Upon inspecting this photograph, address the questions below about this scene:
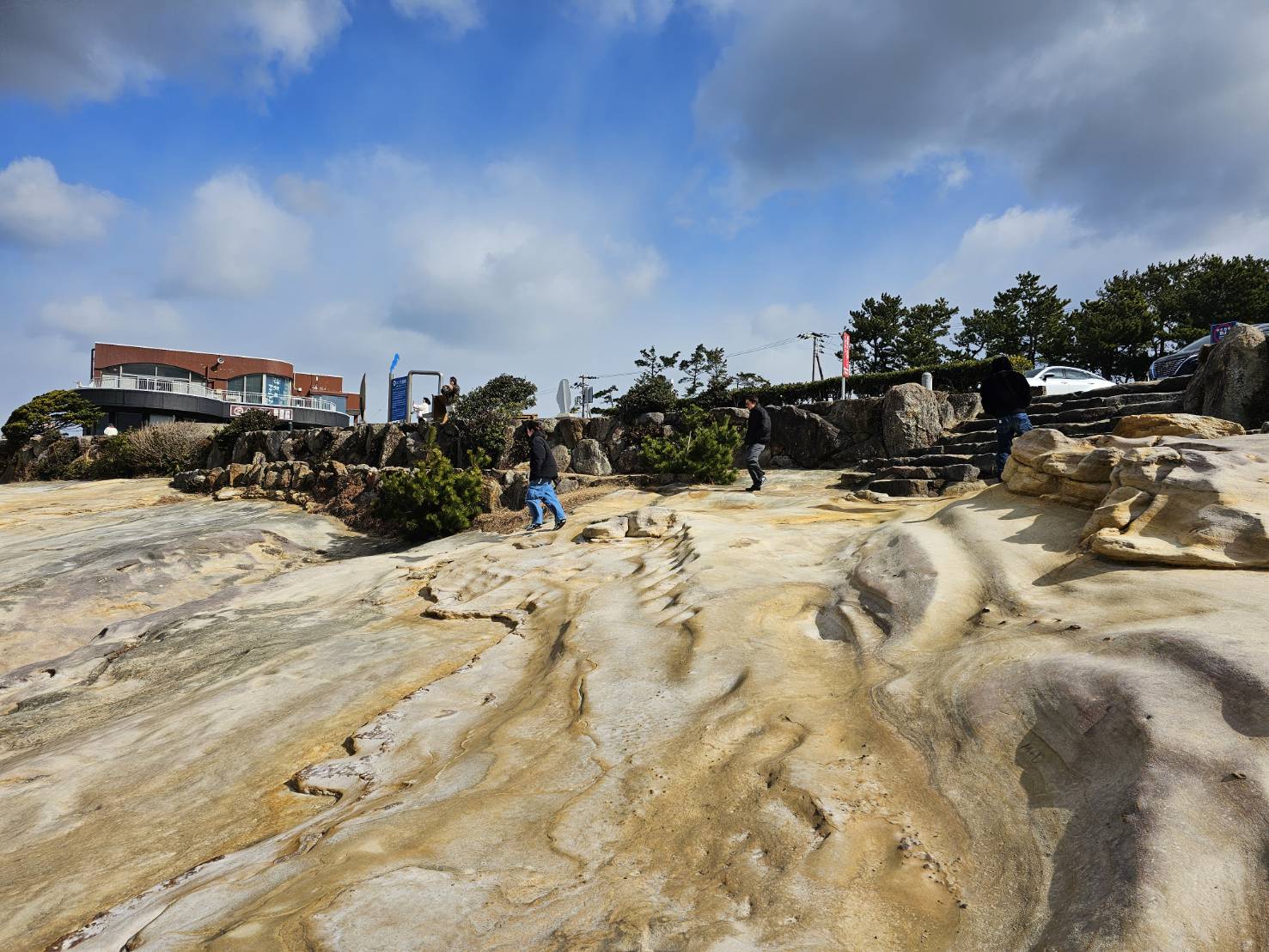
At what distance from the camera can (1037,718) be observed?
2582mm

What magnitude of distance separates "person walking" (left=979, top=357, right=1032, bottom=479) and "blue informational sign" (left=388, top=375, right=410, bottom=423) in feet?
48.0

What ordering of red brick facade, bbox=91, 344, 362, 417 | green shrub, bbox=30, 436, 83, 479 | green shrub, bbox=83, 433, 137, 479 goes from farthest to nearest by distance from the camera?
red brick facade, bbox=91, 344, 362, 417 → green shrub, bbox=30, 436, 83, 479 → green shrub, bbox=83, 433, 137, 479

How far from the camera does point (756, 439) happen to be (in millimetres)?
11180

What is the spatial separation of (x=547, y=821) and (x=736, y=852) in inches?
27.6

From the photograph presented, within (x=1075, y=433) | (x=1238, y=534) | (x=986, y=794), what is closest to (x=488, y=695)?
(x=986, y=794)

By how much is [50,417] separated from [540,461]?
3193 centimetres

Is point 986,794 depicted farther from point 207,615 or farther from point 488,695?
point 207,615

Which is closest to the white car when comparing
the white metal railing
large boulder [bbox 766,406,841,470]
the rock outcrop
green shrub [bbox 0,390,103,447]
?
large boulder [bbox 766,406,841,470]

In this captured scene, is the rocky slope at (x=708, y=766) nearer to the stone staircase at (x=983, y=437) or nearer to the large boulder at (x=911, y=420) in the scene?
the stone staircase at (x=983, y=437)

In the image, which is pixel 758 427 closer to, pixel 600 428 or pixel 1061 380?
pixel 600 428

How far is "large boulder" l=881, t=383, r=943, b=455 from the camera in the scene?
12.3 metres

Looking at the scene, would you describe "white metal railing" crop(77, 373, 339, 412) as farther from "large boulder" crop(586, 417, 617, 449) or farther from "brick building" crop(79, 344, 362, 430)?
"large boulder" crop(586, 417, 617, 449)

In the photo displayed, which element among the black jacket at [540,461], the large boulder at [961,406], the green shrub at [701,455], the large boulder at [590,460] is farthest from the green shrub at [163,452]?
the large boulder at [961,406]

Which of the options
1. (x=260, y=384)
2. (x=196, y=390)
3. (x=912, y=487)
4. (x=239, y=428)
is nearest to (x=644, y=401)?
(x=912, y=487)
